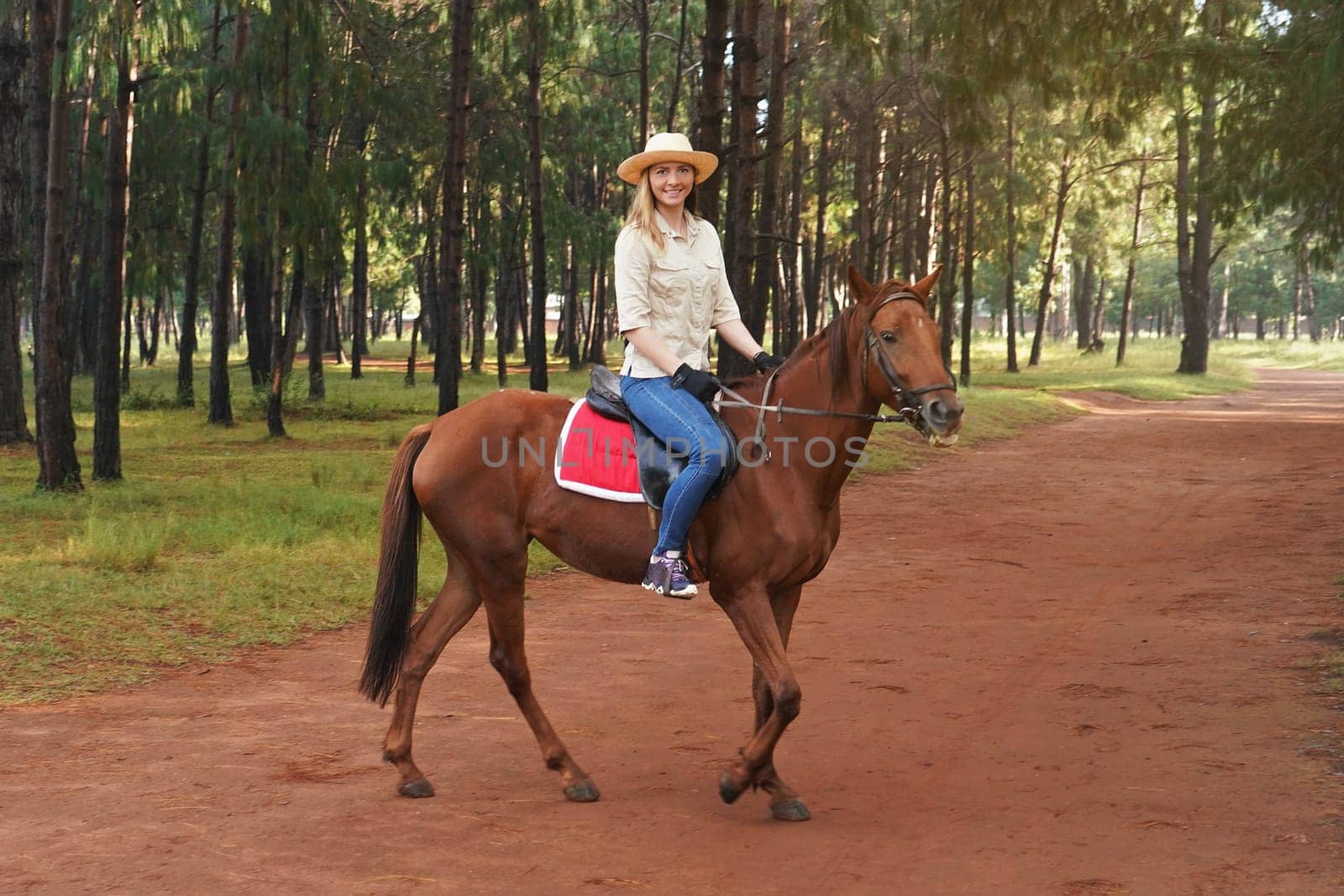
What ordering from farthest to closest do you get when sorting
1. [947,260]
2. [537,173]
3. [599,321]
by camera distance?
[599,321], [947,260], [537,173]

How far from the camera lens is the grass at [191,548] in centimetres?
842

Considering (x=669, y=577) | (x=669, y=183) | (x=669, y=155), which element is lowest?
(x=669, y=577)

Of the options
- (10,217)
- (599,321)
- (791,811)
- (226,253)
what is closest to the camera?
(791,811)

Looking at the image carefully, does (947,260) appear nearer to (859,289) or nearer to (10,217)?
(10,217)

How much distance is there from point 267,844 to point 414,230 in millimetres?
36425

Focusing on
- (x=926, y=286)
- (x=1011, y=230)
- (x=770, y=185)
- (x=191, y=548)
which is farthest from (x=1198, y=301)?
(x=926, y=286)

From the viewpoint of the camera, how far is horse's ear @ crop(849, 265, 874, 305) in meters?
5.29

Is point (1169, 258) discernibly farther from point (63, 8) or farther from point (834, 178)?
point (63, 8)

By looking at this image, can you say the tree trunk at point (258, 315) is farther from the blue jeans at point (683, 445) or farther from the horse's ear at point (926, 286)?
the horse's ear at point (926, 286)

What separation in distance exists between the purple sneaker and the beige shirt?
834 millimetres

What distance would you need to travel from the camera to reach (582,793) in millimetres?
5672

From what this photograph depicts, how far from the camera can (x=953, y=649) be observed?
28.2ft

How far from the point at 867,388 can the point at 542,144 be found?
1203 inches

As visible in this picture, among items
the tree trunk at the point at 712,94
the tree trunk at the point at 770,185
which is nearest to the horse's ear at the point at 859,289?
the tree trunk at the point at 712,94
